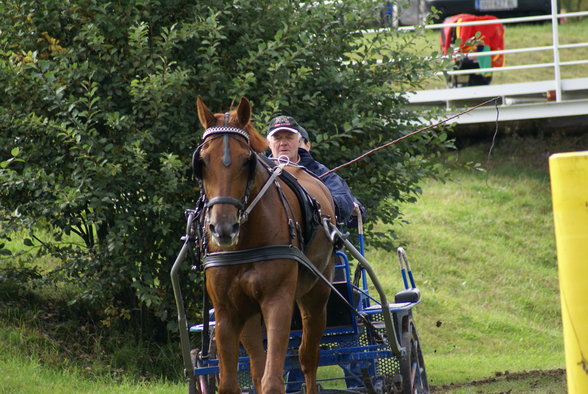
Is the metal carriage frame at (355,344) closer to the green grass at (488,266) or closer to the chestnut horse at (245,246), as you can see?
the chestnut horse at (245,246)

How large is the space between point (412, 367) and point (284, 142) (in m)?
1.94

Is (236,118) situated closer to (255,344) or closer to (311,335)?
(255,344)

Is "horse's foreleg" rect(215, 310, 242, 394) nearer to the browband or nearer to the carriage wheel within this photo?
the browband

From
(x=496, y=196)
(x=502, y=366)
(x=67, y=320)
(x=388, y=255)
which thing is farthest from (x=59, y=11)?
(x=496, y=196)

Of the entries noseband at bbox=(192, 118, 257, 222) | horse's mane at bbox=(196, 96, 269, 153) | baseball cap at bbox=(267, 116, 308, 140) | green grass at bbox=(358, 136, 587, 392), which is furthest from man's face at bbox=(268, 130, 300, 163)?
green grass at bbox=(358, 136, 587, 392)

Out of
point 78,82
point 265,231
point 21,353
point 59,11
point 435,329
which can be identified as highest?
point 59,11

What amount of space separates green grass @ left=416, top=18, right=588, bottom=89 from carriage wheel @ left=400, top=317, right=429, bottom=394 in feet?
50.1

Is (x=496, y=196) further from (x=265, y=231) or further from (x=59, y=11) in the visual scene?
(x=265, y=231)

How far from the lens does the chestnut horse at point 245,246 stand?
4.95 m

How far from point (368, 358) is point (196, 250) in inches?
58.5

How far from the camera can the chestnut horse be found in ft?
16.2

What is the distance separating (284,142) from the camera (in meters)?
6.86

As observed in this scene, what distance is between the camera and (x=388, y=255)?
49.7 ft

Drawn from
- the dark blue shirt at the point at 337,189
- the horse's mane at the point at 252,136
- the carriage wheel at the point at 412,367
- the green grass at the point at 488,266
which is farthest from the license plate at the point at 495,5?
the horse's mane at the point at 252,136
